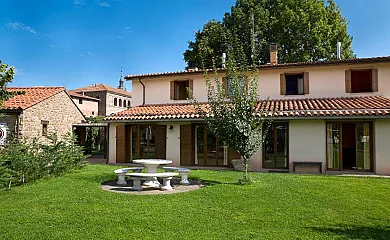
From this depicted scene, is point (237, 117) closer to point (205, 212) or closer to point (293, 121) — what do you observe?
point (205, 212)

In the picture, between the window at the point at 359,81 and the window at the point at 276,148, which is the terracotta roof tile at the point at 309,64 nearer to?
the window at the point at 359,81

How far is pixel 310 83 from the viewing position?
17.7m

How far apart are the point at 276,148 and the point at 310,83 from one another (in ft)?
15.5

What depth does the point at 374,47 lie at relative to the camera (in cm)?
2708

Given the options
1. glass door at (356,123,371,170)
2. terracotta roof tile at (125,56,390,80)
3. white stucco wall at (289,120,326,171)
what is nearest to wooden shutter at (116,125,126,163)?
terracotta roof tile at (125,56,390,80)

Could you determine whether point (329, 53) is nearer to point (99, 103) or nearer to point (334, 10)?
point (334, 10)

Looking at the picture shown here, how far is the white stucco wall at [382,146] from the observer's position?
1438cm

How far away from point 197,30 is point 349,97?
22866 mm

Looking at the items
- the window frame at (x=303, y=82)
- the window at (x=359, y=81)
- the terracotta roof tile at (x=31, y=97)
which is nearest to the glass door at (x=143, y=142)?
the window frame at (x=303, y=82)

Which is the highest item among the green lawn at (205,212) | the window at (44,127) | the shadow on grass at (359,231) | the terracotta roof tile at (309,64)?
the terracotta roof tile at (309,64)

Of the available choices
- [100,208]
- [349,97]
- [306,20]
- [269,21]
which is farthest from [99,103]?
[100,208]

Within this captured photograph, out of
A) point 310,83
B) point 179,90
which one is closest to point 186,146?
point 179,90

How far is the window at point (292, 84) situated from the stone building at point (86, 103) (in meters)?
28.3

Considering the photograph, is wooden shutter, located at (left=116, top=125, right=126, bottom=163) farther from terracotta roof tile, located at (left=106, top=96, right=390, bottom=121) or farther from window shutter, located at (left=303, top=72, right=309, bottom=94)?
window shutter, located at (left=303, top=72, right=309, bottom=94)
